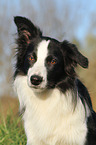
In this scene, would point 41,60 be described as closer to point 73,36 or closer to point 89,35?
point 73,36

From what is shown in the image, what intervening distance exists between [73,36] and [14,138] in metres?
6.08

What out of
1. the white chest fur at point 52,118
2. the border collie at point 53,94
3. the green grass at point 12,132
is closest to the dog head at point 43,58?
the border collie at point 53,94

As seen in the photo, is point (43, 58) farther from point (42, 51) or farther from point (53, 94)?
point (53, 94)

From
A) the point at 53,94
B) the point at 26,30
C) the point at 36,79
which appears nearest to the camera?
the point at 36,79

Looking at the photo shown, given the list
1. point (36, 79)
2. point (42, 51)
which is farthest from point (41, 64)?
point (36, 79)

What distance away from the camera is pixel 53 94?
363 centimetres

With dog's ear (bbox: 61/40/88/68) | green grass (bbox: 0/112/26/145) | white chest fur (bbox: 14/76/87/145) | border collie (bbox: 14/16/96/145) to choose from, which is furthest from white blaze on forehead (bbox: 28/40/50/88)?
green grass (bbox: 0/112/26/145)

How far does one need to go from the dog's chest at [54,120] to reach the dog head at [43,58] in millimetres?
337

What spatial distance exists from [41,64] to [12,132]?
270 cm

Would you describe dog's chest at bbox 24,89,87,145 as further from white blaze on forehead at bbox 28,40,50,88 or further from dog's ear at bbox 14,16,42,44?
dog's ear at bbox 14,16,42,44

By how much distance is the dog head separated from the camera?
3.22m

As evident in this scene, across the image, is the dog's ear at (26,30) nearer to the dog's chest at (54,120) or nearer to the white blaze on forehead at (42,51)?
the white blaze on forehead at (42,51)

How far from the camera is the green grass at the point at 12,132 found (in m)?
4.98

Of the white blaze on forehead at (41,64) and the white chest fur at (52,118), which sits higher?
the white blaze on forehead at (41,64)
